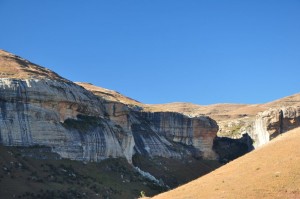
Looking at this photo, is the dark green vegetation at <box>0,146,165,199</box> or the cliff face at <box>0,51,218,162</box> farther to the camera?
the cliff face at <box>0,51,218,162</box>

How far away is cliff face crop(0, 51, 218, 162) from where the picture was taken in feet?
236

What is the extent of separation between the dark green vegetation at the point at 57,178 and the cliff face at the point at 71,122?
2.08 metres

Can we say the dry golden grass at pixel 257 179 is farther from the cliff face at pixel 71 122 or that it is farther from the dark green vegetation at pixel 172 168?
the dark green vegetation at pixel 172 168

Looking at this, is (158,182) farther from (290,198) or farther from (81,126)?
(290,198)

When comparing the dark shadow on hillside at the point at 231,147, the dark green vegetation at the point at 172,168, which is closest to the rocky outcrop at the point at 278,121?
the dark shadow on hillside at the point at 231,147

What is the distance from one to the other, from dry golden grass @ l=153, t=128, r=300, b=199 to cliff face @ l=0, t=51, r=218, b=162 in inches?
1445

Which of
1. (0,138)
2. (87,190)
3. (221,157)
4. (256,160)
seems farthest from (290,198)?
(221,157)

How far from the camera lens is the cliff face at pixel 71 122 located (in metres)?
72.1

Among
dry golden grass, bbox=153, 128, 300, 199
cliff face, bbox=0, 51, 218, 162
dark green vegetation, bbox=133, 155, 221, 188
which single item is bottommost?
dark green vegetation, bbox=133, 155, 221, 188

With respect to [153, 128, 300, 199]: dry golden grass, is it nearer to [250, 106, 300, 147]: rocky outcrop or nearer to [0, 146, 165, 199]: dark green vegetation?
[0, 146, 165, 199]: dark green vegetation

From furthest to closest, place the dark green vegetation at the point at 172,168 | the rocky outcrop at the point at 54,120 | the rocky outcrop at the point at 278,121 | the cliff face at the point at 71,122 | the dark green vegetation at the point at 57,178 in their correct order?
1. the rocky outcrop at the point at 278,121
2. the dark green vegetation at the point at 172,168
3. the cliff face at the point at 71,122
4. the rocky outcrop at the point at 54,120
5. the dark green vegetation at the point at 57,178

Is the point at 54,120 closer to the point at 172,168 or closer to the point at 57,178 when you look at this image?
the point at 57,178

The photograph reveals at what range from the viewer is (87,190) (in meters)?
67.8

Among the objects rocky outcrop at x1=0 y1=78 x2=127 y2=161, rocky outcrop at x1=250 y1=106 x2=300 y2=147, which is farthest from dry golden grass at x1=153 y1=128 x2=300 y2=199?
rocky outcrop at x1=250 y1=106 x2=300 y2=147
